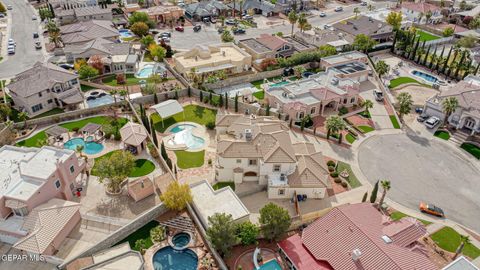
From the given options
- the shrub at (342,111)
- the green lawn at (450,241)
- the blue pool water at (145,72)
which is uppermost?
the blue pool water at (145,72)

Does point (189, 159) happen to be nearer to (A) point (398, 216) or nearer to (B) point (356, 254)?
(B) point (356, 254)

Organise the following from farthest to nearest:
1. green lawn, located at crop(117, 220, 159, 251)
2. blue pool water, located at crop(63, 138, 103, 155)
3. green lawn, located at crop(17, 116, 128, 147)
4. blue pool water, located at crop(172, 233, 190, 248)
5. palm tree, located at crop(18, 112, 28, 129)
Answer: palm tree, located at crop(18, 112, 28, 129)
green lawn, located at crop(17, 116, 128, 147)
blue pool water, located at crop(63, 138, 103, 155)
green lawn, located at crop(117, 220, 159, 251)
blue pool water, located at crop(172, 233, 190, 248)

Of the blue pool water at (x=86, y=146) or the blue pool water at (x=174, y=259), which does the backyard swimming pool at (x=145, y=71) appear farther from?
the blue pool water at (x=174, y=259)

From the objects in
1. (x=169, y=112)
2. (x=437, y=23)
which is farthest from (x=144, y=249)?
(x=437, y=23)

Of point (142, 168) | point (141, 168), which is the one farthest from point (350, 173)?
point (141, 168)

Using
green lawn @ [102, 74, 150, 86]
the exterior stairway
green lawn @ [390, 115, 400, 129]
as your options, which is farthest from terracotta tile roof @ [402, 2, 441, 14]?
green lawn @ [102, 74, 150, 86]

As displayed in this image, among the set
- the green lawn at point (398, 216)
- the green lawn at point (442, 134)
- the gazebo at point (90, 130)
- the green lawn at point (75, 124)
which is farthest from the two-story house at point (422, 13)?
the gazebo at point (90, 130)

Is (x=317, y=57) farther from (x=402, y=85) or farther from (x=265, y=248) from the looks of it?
(x=265, y=248)

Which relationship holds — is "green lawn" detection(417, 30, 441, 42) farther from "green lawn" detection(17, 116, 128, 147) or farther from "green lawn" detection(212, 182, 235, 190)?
"green lawn" detection(17, 116, 128, 147)
